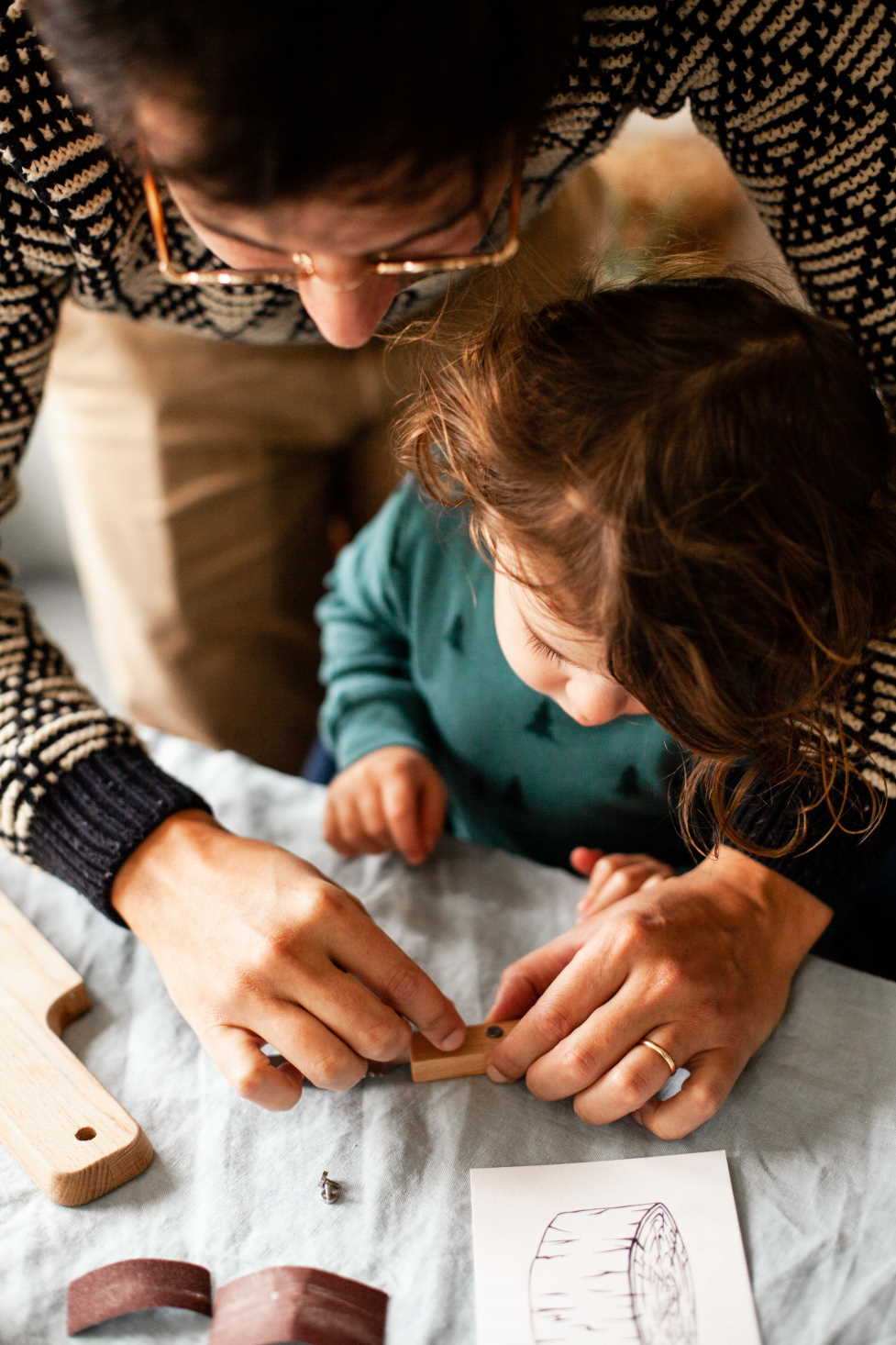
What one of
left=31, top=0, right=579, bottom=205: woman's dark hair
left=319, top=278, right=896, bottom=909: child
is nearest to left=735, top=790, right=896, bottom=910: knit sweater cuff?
left=319, top=278, right=896, bottom=909: child

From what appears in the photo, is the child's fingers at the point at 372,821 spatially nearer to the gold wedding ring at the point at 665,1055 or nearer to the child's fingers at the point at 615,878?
the child's fingers at the point at 615,878

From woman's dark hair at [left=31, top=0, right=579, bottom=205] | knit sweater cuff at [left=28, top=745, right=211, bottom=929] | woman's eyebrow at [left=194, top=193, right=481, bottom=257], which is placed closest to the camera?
woman's dark hair at [left=31, top=0, right=579, bottom=205]

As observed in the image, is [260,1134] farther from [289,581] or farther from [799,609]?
[289,581]

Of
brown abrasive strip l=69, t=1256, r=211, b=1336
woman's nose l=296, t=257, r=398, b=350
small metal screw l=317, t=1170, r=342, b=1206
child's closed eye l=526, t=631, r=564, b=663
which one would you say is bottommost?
small metal screw l=317, t=1170, r=342, b=1206

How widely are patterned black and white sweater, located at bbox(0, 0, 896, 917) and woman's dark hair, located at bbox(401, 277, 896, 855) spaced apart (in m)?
0.14

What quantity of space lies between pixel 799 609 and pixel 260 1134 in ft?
1.40

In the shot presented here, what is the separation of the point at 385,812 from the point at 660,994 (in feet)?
0.85

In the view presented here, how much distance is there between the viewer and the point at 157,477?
1.29m

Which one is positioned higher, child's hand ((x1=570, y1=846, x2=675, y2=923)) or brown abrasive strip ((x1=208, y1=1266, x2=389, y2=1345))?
brown abrasive strip ((x1=208, y1=1266, x2=389, y2=1345))

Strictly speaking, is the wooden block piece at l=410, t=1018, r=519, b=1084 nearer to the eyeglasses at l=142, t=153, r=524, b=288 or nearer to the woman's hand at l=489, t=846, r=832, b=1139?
the woman's hand at l=489, t=846, r=832, b=1139

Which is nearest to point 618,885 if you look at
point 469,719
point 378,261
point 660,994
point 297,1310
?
point 660,994

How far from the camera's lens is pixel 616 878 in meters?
0.79

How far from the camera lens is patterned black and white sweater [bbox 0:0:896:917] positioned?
688 mm

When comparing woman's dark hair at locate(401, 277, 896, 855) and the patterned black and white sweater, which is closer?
woman's dark hair at locate(401, 277, 896, 855)
